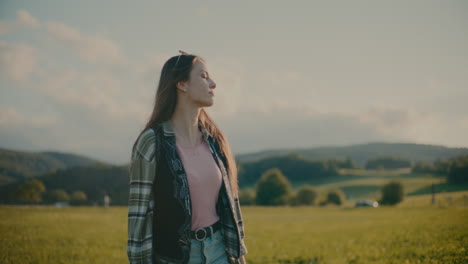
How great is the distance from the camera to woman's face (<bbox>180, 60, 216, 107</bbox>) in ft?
12.6

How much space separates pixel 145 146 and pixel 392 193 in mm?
84522

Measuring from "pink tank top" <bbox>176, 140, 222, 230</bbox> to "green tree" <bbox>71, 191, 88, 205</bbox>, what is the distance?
5175cm

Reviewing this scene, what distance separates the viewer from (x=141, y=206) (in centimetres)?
325

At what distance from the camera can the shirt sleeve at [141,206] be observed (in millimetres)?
3236

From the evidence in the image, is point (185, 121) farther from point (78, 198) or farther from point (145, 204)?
point (78, 198)

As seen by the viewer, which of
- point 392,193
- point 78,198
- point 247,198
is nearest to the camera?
point 78,198

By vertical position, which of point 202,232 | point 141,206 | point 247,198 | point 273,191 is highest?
point 141,206

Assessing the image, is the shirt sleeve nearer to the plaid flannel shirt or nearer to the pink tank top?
the plaid flannel shirt

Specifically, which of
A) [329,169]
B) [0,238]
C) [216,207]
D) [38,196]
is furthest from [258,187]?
[216,207]

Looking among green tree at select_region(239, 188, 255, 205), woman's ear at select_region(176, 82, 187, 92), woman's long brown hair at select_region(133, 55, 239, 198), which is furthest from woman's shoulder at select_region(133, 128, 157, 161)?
green tree at select_region(239, 188, 255, 205)

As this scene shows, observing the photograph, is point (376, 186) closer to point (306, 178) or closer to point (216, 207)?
point (306, 178)

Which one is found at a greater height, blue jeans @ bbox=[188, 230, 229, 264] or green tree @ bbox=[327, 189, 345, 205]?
blue jeans @ bbox=[188, 230, 229, 264]

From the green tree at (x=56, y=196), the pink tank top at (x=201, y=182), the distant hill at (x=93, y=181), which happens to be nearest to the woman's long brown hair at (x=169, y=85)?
the pink tank top at (x=201, y=182)

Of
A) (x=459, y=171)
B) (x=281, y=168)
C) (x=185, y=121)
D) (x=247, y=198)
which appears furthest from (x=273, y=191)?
(x=185, y=121)
